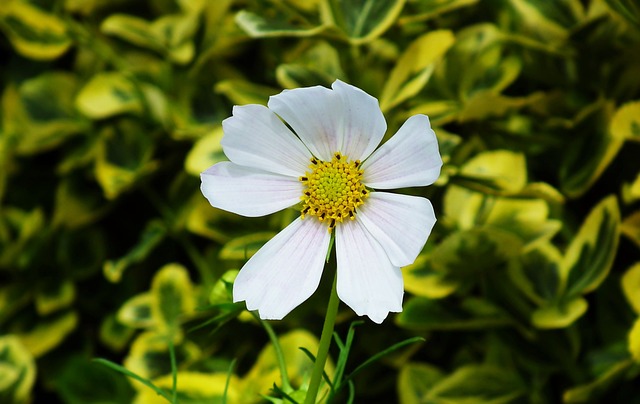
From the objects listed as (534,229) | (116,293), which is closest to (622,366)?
(534,229)

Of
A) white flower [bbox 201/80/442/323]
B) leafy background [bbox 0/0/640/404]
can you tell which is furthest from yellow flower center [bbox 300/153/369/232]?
leafy background [bbox 0/0/640/404]

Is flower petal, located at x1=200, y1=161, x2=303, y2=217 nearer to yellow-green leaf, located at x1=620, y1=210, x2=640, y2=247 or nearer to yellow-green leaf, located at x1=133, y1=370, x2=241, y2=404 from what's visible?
yellow-green leaf, located at x1=133, y1=370, x2=241, y2=404

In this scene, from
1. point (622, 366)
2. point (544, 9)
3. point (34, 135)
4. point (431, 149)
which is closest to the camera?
point (431, 149)

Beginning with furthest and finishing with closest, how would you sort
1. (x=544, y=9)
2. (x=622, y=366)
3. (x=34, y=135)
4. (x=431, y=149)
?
(x=34, y=135), (x=544, y=9), (x=622, y=366), (x=431, y=149)

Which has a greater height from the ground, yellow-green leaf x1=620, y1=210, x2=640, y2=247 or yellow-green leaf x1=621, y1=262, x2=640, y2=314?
yellow-green leaf x1=620, y1=210, x2=640, y2=247

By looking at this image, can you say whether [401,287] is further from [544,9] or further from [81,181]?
[81,181]

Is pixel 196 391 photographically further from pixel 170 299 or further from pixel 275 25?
pixel 275 25
